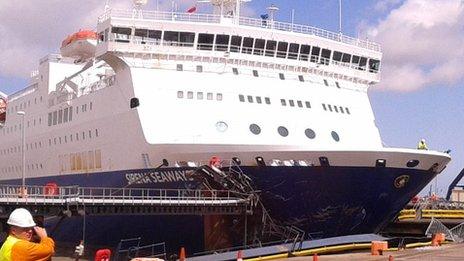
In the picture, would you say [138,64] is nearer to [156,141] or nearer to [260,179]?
[156,141]

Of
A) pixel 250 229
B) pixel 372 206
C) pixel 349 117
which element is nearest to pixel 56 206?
pixel 250 229

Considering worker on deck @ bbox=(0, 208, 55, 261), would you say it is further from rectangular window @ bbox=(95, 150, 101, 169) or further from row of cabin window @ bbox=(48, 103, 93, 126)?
row of cabin window @ bbox=(48, 103, 93, 126)

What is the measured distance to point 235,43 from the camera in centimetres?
2858

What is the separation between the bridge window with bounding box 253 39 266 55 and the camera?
94.4ft

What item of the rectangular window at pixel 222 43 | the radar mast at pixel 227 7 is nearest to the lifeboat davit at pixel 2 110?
the radar mast at pixel 227 7

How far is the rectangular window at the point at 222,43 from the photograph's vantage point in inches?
1120

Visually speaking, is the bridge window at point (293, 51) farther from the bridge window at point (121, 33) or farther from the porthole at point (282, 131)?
the bridge window at point (121, 33)

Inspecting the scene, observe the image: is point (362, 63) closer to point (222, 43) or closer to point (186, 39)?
point (222, 43)

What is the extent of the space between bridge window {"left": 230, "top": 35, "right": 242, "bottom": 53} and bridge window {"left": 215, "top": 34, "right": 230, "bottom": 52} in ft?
0.66

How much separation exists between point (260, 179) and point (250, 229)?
1907 millimetres

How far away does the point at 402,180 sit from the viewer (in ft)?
80.0

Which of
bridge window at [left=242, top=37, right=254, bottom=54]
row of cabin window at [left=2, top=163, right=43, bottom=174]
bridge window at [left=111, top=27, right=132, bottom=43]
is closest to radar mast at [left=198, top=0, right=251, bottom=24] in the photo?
bridge window at [left=242, top=37, right=254, bottom=54]

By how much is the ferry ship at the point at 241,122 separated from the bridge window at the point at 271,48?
4cm

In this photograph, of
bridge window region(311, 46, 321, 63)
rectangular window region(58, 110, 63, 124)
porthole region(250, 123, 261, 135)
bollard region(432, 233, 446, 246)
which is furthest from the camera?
rectangular window region(58, 110, 63, 124)
